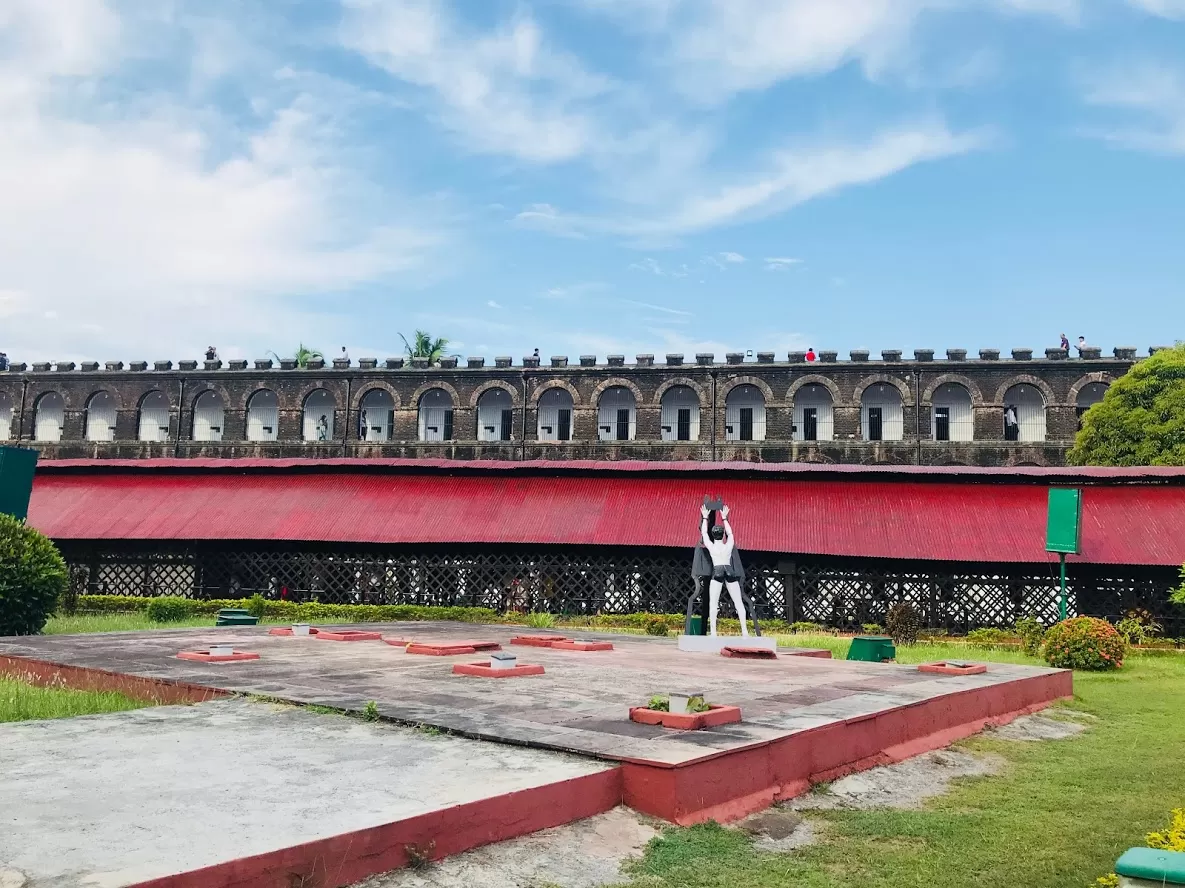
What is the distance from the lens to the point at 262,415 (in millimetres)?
43094

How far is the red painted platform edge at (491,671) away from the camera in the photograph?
9.66 m

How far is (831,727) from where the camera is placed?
278 inches

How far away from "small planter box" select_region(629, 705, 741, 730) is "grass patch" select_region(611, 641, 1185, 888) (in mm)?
1047

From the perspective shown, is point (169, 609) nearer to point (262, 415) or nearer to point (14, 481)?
point (14, 481)

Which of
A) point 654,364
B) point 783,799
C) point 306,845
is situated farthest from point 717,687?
point 654,364

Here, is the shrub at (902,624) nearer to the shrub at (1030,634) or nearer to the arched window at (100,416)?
the shrub at (1030,634)

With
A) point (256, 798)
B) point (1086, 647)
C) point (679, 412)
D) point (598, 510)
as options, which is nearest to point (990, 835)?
point (256, 798)

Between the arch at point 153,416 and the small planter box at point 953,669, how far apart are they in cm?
3976

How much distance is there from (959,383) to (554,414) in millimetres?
16704

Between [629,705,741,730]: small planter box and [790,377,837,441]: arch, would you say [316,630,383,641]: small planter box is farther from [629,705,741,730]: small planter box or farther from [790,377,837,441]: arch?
[790,377,837,441]: arch

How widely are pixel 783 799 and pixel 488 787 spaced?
2.26 m

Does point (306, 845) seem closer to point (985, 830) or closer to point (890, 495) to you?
point (985, 830)

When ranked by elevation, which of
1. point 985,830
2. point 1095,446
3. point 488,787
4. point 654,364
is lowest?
point 985,830

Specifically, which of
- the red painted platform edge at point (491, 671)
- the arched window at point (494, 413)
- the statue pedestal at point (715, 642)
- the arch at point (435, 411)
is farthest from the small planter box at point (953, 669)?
the arch at point (435, 411)
